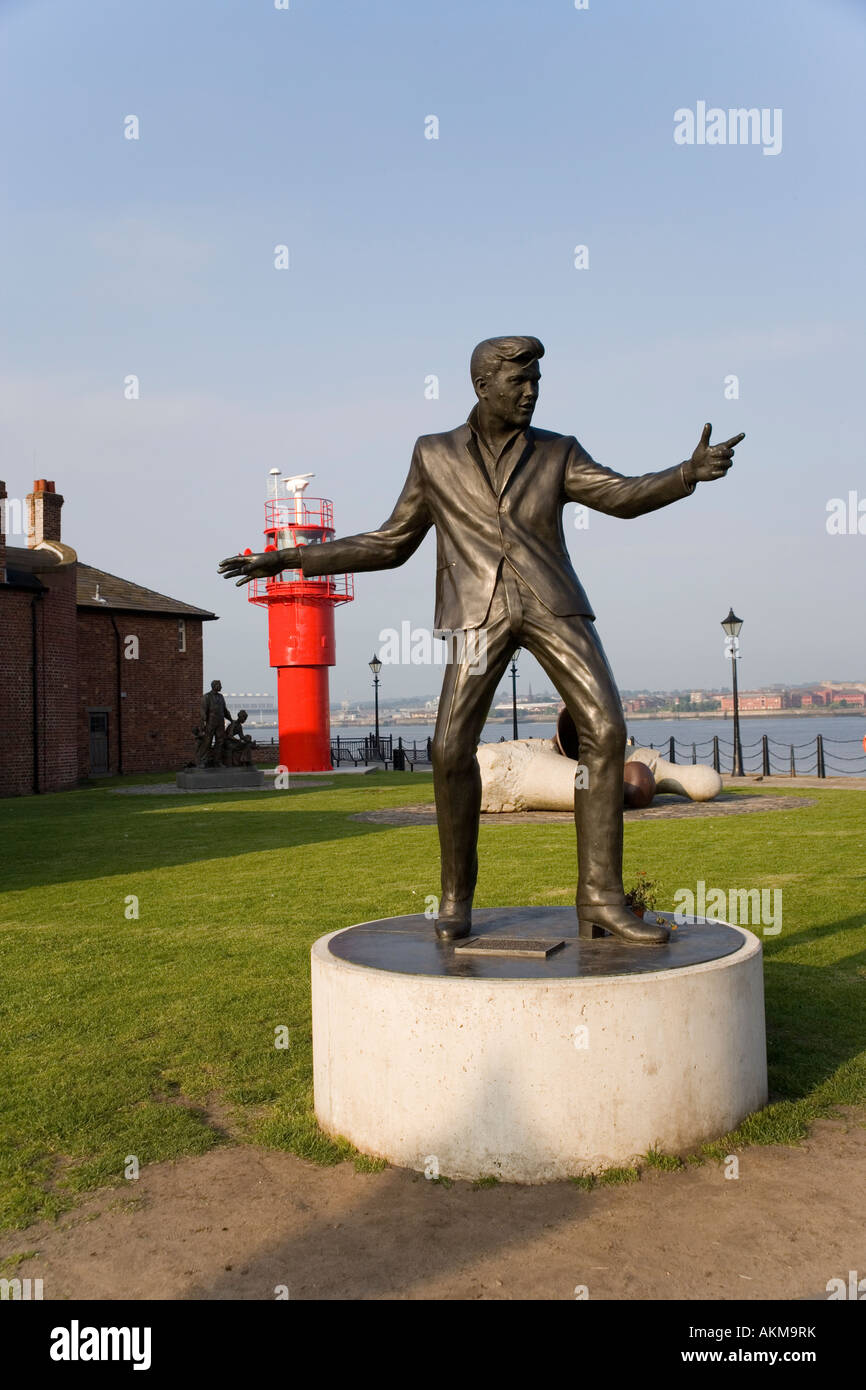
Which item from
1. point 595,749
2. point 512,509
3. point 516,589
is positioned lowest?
point 595,749

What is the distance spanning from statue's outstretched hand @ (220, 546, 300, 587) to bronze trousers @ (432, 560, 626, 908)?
0.84 metres

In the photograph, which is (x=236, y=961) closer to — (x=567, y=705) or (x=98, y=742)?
(x=567, y=705)

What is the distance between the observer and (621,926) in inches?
188

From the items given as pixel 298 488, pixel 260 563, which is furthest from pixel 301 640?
pixel 260 563

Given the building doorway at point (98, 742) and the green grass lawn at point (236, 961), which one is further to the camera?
the building doorway at point (98, 742)

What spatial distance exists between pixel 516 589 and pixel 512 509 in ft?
1.16

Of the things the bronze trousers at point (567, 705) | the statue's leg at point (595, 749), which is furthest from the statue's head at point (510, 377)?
the statue's leg at point (595, 749)

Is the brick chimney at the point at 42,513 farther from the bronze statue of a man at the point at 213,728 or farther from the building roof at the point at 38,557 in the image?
the bronze statue of a man at the point at 213,728

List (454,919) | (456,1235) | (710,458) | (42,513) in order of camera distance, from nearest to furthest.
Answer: (456,1235)
(710,458)
(454,919)
(42,513)

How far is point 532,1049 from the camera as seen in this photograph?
3941 mm

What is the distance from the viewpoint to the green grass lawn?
461cm

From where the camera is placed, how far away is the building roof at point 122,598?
116ft
